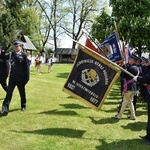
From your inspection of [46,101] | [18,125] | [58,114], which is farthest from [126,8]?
[18,125]

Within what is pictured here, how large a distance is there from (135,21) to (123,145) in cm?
2144

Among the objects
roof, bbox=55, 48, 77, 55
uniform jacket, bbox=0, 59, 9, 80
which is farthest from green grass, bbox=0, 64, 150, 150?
roof, bbox=55, 48, 77, 55

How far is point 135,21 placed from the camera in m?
26.5

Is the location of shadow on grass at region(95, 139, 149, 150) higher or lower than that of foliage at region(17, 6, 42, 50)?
lower

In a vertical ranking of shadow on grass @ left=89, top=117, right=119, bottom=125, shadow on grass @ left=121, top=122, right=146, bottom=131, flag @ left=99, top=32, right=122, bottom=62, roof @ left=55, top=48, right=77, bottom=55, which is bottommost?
shadow on grass @ left=121, top=122, right=146, bottom=131

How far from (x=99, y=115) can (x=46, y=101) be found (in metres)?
2.79

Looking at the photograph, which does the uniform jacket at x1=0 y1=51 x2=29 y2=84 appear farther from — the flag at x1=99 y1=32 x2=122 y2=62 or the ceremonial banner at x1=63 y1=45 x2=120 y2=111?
the flag at x1=99 y1=32 x2=122 y2=62

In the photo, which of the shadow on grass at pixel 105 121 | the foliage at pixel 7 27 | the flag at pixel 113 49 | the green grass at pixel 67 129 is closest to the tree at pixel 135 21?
the flag at pixel 113 49

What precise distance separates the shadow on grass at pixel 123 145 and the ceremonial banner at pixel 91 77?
988mm

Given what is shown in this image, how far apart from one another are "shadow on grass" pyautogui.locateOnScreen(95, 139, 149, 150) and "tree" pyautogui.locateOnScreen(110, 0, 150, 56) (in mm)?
20742

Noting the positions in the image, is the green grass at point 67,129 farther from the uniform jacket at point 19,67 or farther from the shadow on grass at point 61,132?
the uniform jacket at point 19,67

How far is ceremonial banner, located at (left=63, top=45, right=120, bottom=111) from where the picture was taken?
7.05 m

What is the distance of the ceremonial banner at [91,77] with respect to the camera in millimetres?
7055

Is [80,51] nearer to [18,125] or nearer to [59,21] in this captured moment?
[18,125]
